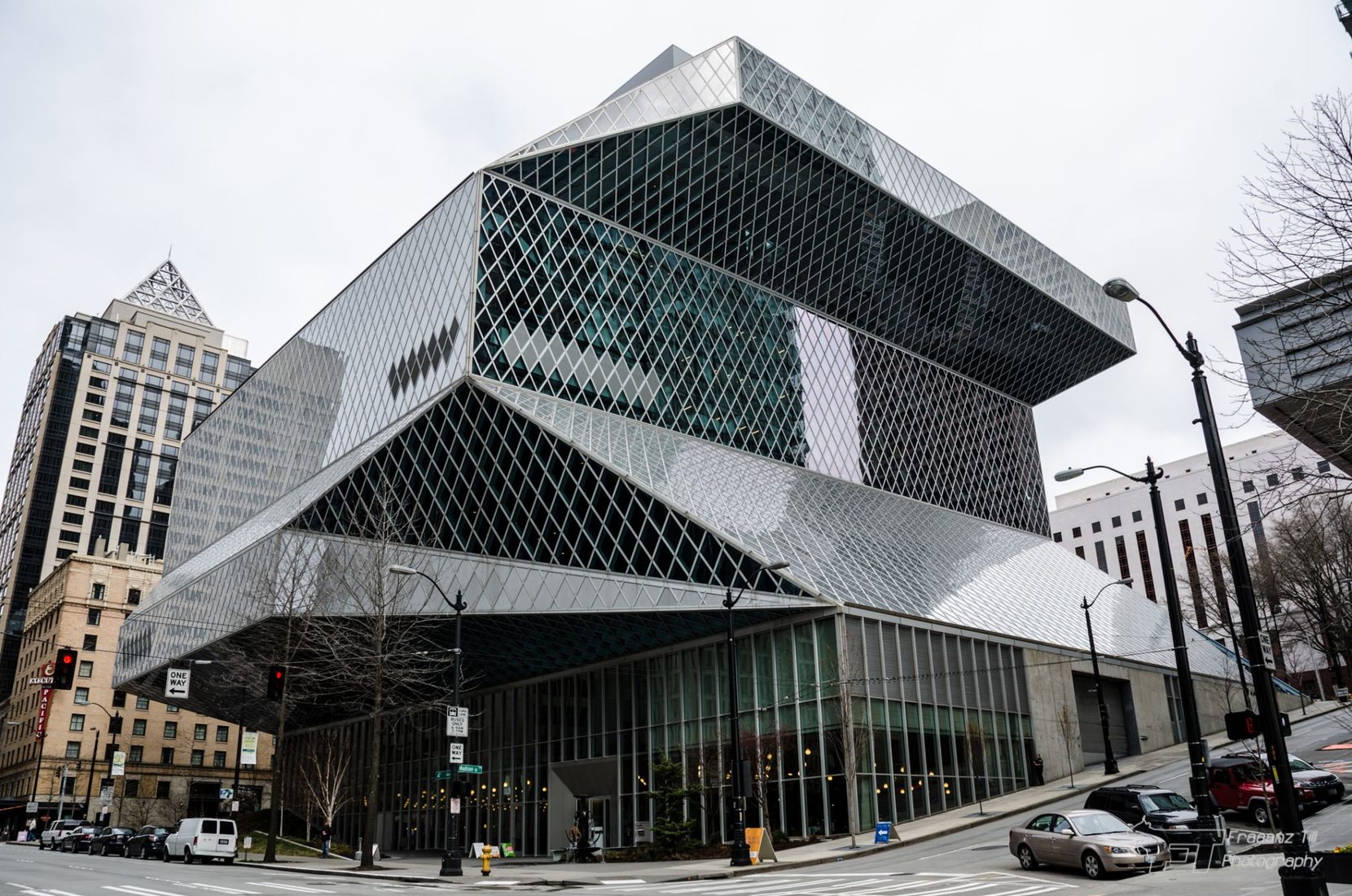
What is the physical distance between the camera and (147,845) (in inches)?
1783

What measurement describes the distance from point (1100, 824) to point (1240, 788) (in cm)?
Answer: 1009

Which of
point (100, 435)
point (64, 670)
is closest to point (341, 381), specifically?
point (64, 670)

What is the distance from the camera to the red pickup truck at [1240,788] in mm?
28141

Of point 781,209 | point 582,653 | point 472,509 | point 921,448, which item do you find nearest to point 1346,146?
point 582,653

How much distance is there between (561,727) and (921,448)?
34.7 m

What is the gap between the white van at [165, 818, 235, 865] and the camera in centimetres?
4091

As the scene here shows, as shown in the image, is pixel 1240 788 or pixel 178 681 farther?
pixel 178 681

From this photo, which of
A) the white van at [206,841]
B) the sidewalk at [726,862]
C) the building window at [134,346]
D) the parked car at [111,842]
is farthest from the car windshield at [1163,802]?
the building window at [134,346]

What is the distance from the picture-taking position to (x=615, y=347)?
2108 inches

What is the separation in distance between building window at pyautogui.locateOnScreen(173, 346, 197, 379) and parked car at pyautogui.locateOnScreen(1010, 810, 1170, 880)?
524 feet

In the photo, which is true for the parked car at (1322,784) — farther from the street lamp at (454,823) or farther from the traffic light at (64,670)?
the traffic light at (64,670)

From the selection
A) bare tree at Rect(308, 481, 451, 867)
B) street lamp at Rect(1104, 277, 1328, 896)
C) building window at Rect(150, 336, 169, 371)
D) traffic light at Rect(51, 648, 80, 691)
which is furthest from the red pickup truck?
building window at Rect(150, 336, 169, 371)

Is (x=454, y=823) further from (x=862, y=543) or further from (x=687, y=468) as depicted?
(x=862, y=543)

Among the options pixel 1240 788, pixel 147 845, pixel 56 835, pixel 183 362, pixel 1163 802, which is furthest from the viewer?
pixel 183 362
